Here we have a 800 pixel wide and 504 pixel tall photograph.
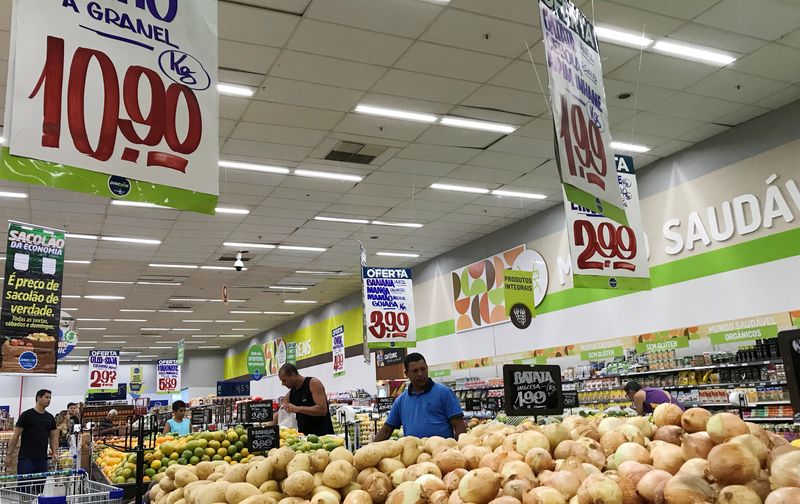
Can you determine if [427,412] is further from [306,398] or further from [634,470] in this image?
[634,470]

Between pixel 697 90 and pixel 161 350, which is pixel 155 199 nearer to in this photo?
pixel 697 90

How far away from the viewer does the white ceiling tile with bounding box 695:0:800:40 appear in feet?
18.9

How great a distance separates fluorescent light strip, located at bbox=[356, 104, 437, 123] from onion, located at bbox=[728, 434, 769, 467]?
20.5 ft

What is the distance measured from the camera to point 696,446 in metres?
1.73

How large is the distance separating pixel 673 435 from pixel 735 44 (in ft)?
19.0

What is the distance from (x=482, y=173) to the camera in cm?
980

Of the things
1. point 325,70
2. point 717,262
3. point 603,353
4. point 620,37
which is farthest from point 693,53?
point 603,353

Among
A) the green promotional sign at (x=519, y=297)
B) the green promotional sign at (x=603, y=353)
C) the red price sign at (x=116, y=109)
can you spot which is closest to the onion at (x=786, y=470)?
the red price sign at (x=116, y=109)

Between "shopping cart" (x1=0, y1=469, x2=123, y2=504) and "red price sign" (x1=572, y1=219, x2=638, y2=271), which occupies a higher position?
"red price sign" (x1=572, y1=219, x2=638, y2=271)

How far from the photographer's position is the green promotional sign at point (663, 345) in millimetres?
8852

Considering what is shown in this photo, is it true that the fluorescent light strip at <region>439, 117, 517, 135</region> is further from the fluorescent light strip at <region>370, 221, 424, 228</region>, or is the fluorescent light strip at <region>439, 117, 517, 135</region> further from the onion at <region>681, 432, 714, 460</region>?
the onion at <region>681, 432, 714, 460</region>

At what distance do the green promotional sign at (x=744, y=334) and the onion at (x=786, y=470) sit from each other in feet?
23.3

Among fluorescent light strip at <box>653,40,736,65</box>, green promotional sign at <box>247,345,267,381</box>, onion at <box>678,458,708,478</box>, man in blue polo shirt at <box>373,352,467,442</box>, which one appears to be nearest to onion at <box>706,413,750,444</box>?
onion at <box>678,458,708,478</box>

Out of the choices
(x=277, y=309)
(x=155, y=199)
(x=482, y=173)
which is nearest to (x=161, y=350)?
(x=277, y=309)
